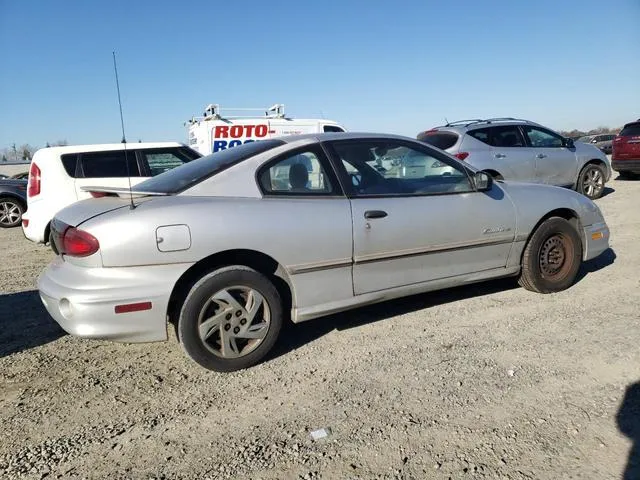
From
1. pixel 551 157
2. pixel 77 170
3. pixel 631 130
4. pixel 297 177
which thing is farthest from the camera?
pixel 631 130

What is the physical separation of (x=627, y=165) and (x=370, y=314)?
11.1 meters

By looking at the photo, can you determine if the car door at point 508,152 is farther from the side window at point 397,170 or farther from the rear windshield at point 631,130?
the rear windshield at point 631,130

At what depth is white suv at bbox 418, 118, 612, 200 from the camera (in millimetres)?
8562

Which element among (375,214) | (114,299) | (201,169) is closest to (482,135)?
(375,214)

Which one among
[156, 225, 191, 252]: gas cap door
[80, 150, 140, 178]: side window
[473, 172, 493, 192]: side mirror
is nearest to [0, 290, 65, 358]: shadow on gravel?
[156, 225, 191, 252]: gas cap door

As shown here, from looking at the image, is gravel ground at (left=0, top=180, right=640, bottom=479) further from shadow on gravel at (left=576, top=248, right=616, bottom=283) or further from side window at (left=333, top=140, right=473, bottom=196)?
side window at (left=333, top=140, right=473, bottom=196)

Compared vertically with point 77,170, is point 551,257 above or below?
below

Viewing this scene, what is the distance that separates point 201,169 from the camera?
3.51m

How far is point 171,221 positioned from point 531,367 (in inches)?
96.6

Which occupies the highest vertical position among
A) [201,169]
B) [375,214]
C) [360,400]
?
[201,169]

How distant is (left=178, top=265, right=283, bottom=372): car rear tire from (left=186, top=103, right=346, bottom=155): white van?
11.0m

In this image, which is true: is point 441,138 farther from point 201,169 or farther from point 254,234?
point 254,234

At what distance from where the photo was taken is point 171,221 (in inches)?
116

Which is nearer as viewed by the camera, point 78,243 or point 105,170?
point 78,243
